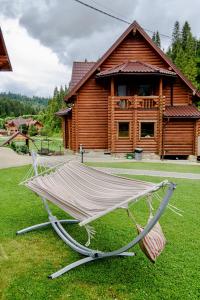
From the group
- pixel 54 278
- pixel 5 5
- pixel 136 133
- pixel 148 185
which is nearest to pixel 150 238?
pixel 148 185

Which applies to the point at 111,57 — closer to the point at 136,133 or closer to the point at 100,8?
the point at 136,133

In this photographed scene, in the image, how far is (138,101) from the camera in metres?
17.8

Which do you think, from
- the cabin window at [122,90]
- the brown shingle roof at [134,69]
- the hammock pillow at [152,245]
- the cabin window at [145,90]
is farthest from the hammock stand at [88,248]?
the cabin window at [145,90]

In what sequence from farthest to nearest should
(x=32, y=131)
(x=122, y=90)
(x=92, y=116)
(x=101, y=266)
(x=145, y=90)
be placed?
(x=32, y=131), (x=145, y=90), (x=122, y=90), (x=92, y=116), (x=101, y=266)

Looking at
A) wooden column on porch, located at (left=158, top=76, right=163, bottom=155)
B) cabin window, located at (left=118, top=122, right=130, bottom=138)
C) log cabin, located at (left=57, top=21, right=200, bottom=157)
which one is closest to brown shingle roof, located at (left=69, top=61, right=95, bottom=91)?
log cabin, located at (left=57, top=21, right=200, bottom=157)

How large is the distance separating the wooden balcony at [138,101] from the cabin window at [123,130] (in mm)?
971

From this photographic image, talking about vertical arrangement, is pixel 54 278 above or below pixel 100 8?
below

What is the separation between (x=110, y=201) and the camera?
11.7 feet

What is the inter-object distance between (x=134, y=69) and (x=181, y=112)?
3.63 metres

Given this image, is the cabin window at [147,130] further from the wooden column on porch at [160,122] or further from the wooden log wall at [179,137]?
the wooden log wall at [179,137]

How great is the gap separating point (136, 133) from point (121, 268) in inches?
569

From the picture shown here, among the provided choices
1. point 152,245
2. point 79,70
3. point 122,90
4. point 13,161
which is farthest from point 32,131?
point 152,245

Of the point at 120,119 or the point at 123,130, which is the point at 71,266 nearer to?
the point at 120,119

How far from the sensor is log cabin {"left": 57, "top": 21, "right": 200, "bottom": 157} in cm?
1792
